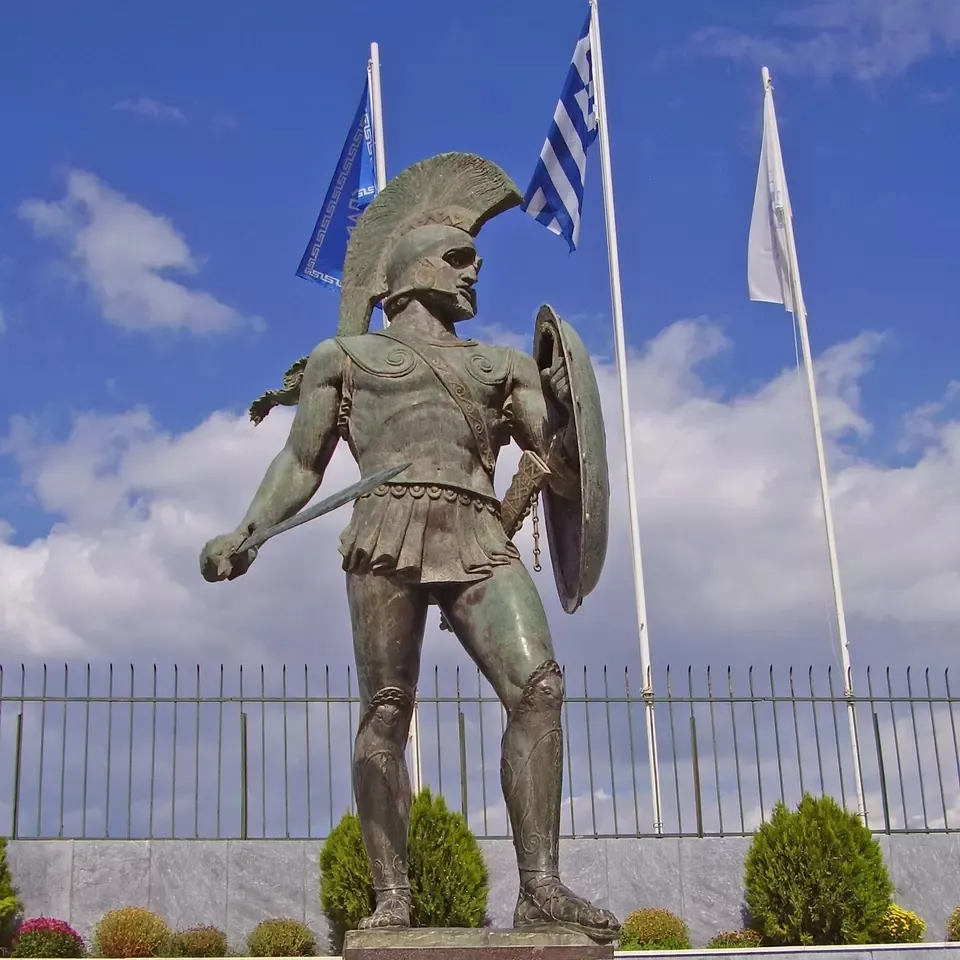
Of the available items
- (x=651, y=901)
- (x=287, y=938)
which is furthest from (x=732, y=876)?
(x=287, y=938)

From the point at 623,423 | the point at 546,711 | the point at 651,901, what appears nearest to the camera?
the point at 546,711

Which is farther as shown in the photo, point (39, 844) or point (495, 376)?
point (39, 844)

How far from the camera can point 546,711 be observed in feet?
16.3

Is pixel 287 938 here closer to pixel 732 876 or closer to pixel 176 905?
pixel 176 905

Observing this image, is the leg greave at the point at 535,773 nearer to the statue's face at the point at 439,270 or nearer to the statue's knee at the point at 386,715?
the statue's knee at the point at 386,715

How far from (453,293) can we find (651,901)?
397 inches

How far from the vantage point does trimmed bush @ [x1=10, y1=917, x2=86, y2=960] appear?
1282 centimetres

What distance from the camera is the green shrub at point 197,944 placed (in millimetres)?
13062

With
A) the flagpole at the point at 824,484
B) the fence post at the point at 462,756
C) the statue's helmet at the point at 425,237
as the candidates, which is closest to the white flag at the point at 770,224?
the flagpole at the point at 824,484

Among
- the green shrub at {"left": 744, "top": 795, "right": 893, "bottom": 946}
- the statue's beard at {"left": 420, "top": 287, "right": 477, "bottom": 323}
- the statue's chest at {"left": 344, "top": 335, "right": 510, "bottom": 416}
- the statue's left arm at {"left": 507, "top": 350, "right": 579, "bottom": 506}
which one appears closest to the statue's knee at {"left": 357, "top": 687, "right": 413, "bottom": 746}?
the statue's left arm at {"left": 507, "top": 350, "right": 579, "bottom": 506}

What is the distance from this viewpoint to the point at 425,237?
582 centimetres

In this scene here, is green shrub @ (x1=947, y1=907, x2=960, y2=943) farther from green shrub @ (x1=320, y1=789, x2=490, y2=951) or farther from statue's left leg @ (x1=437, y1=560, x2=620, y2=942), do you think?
statue's left leg @ (x1=437, y1=560, x2=620, y2=942)

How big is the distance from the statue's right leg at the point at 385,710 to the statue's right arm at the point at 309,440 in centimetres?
48

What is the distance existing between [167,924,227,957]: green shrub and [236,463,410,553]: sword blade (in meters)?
9.00
